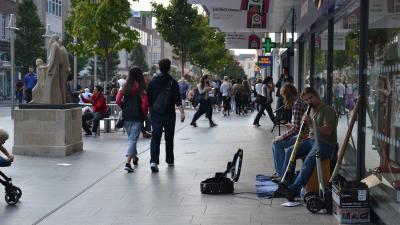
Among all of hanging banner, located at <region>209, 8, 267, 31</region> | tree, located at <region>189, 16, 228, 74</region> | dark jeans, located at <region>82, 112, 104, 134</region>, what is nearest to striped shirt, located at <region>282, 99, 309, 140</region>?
dark jeans, located at <region>82, 112, 104, 134</region>

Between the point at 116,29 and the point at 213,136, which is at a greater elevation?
the point at 116,29

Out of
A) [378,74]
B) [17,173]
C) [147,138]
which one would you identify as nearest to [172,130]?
[17,173]

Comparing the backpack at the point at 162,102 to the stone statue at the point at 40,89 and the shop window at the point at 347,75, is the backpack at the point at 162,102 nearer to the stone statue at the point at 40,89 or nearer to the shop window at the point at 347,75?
the shop window at the point at 347,75

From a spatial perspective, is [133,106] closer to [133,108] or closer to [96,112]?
[133,108]

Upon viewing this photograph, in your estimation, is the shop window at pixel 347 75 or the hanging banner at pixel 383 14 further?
the shop window at pixel 347 75

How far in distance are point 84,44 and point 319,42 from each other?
12047 millimetres

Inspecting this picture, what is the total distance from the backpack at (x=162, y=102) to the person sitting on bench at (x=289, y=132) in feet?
7.34

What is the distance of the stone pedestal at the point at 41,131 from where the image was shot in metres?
13.8

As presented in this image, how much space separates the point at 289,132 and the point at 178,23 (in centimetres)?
3514

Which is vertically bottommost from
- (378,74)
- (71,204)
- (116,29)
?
(71,204)

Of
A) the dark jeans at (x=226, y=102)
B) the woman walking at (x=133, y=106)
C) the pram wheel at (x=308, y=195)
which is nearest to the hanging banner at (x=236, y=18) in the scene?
the woman walking at (x=133, y=106)

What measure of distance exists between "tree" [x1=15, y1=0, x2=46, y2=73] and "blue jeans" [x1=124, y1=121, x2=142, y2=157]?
164 ft

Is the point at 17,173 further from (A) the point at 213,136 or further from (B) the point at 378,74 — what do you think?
(A) the point at 213,136

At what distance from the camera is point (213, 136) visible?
1902 cm
